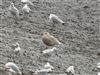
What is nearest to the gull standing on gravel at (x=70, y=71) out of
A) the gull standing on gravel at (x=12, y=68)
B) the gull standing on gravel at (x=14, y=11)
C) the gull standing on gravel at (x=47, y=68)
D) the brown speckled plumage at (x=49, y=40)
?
the gull standing on gravel at (x=47, y=68)

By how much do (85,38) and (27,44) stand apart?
1.38 m

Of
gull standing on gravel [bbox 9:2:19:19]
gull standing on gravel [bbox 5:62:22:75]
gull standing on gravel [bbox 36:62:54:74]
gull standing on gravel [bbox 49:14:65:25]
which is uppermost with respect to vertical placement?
gull standing on gravel [bbox 9:2:19:19]

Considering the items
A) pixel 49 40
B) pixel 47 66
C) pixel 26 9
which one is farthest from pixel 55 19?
pixel 47 66

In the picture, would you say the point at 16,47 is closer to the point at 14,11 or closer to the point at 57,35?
the point at 57,35

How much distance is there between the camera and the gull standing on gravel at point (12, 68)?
254 inches

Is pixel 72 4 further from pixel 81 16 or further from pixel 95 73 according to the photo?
pixel 95 73

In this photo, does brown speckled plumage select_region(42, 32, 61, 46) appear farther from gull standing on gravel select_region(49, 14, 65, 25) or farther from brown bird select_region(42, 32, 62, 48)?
gull standing on gravel select_region(49, 14, 65, 25)

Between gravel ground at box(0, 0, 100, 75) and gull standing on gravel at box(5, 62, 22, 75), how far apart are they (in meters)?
0.19

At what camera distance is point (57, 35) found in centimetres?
886

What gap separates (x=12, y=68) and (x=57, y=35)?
2.48 metres

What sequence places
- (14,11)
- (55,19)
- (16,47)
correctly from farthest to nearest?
(14,11), (55,19), (16,47)

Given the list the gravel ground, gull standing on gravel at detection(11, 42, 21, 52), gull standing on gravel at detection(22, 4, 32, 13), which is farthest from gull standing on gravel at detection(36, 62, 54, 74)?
gull standing on gravel at detection(22, 4, 32, 13)

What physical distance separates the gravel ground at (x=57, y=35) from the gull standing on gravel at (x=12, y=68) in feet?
0.62

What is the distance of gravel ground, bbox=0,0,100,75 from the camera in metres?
7.32
